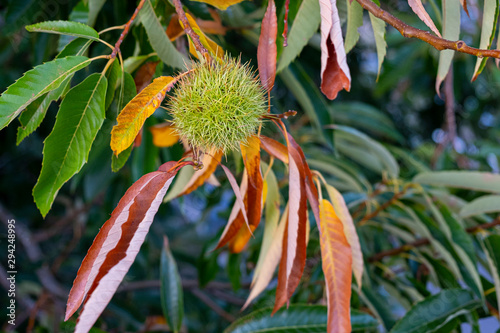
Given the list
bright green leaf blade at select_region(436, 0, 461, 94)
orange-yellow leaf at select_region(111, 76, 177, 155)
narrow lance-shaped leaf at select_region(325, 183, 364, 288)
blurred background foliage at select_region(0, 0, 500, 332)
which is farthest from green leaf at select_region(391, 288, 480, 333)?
orange-yellow leaf at select_region(111, 76, 177, 155)

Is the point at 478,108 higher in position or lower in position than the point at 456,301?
higher

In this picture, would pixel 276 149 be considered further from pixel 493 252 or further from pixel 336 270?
pixel 493 252

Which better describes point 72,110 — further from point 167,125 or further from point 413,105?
Result: point 413,105

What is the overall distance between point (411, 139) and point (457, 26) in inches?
63.3

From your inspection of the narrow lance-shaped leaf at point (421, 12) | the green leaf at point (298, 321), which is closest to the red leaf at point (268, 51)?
the narrow lance-shaped leaf at point (421, 12)

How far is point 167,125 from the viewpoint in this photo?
61 cm

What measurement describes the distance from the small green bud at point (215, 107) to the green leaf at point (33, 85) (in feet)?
0.36

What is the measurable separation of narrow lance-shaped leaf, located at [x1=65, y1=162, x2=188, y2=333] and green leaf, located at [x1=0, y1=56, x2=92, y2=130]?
Answer: 129 millimetres

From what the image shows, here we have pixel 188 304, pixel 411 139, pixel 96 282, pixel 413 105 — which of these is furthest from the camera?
pixel 413 105

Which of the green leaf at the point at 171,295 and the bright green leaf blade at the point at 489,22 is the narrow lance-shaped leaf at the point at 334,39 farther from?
the green leaf at the point at 171,295

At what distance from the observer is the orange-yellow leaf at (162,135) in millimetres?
606

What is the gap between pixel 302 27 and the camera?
552 mm

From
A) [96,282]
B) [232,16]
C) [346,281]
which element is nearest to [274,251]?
[346,281]

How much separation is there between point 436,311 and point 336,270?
331 mm
